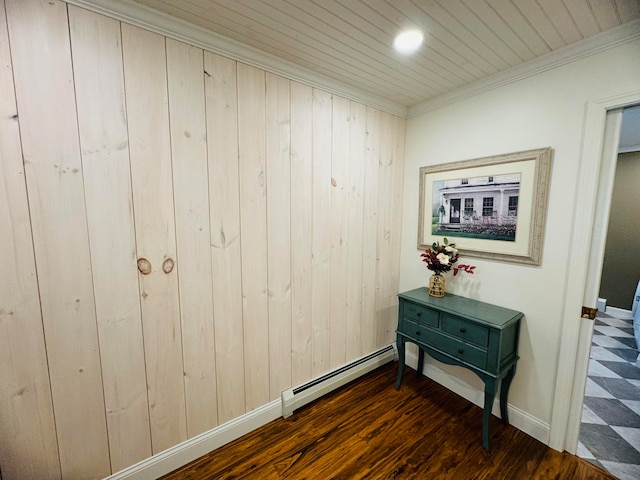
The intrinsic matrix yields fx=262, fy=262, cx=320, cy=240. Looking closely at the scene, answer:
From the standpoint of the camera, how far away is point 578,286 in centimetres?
156

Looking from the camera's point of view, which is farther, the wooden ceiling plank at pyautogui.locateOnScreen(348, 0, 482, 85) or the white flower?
the white flower

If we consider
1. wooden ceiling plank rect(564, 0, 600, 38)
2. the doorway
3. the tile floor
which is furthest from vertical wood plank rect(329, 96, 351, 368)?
the tile floor

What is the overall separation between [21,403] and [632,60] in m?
3.37

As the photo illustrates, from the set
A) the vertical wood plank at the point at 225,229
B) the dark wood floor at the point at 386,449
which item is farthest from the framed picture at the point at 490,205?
the vertical wood plank at the point at 225,229

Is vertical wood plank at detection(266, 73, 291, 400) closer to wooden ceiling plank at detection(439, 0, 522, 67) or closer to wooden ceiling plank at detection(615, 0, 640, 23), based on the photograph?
wooden ceiling plank at detection(439, 0, 522, 67)

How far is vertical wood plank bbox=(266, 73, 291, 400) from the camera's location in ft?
5.62

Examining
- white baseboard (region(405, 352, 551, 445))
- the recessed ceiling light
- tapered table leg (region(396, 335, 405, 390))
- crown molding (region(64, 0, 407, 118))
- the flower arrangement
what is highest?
the recessed ceiling light

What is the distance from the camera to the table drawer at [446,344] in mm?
1726

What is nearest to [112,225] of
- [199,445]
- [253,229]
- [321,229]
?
[253,229]

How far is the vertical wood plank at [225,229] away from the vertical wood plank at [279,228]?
0.22m

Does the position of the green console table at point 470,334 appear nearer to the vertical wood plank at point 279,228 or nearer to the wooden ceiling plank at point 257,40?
the vertical wood plank at point 279,228

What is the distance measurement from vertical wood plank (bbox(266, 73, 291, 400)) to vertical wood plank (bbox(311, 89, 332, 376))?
222mm

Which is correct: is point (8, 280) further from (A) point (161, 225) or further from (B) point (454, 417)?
(B) point (454, 417)

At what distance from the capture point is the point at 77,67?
116 centimetres
